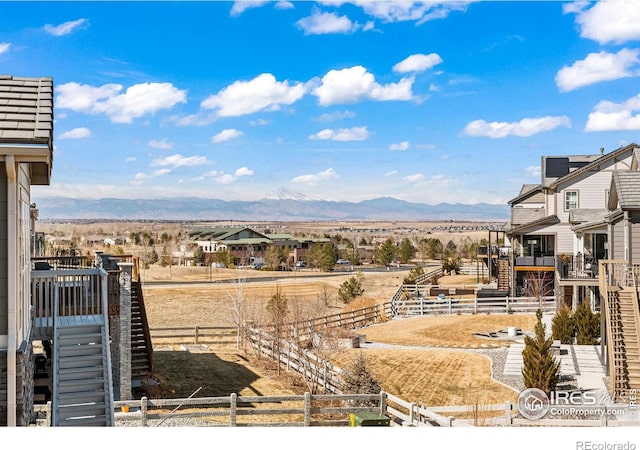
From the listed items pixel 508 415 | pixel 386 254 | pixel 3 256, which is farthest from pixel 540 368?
pixel 386 254

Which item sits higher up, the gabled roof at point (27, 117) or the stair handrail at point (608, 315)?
the gabled roof at point (27, 117)

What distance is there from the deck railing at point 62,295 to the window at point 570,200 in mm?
23129

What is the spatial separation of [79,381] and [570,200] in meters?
24.5

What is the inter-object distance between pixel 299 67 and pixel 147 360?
1593 centimetres

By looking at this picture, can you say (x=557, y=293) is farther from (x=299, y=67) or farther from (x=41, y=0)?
(x=41, y=0)

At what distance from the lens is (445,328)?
925 inches

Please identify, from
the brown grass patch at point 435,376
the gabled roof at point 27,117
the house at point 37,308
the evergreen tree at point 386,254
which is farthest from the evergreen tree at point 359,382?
the evergreen tree at point 386,254

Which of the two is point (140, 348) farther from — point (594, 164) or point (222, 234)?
point (222, 234)

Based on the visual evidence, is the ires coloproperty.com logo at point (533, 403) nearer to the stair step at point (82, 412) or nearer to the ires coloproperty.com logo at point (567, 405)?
the ires coloproperty.com logo at point (567, 405)

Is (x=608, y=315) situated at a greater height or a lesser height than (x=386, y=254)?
lesser

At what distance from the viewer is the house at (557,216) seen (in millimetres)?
26891

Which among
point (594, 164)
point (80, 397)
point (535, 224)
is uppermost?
point (594, 164)
